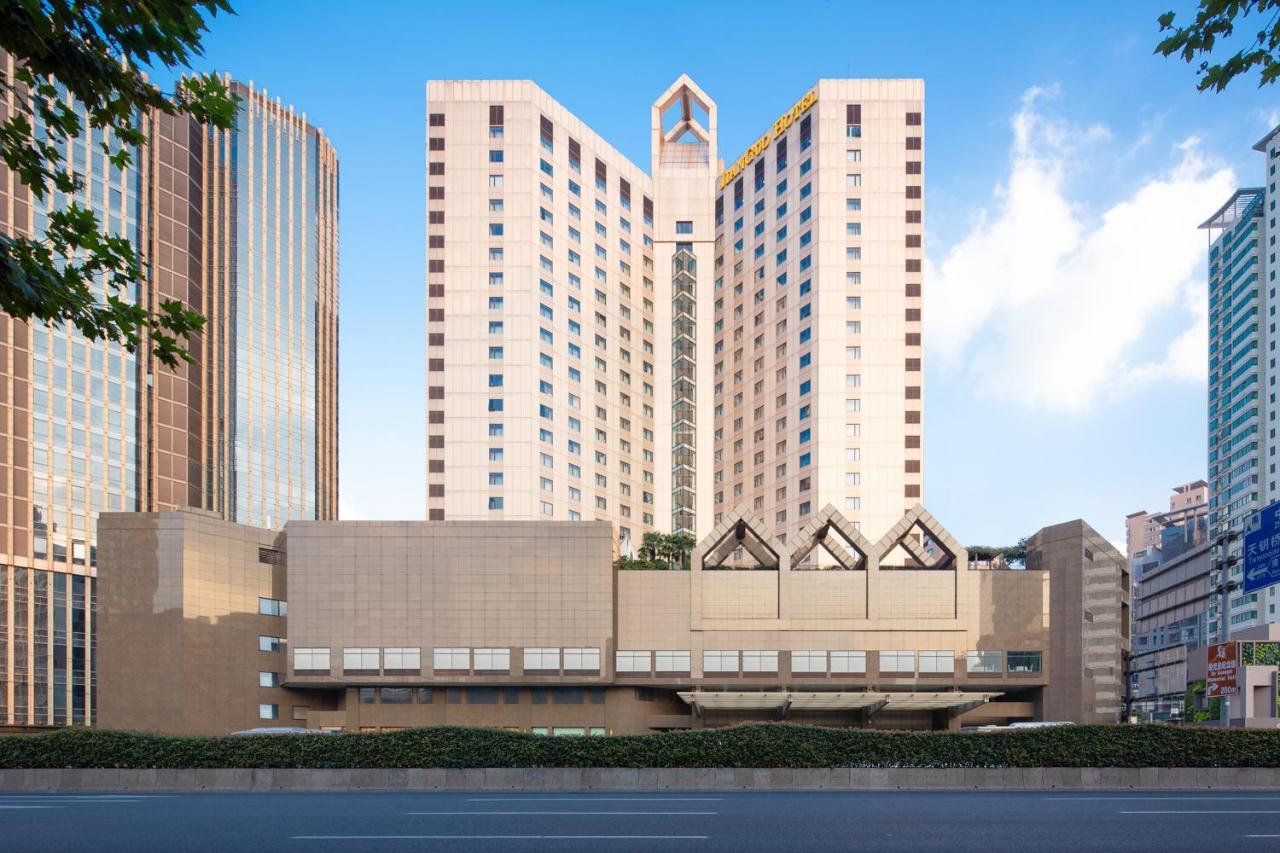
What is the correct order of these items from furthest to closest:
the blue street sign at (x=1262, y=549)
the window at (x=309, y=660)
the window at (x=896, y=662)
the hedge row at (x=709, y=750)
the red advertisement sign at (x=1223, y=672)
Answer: the window at (x=896, y=662) < the window at (x=309, y=660) < the red advertisement sign at (x=1223, y=672) < the blue street sign at (x=1262, y=549) < the hedge row at (x=709, y=750)

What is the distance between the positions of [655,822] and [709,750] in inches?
411

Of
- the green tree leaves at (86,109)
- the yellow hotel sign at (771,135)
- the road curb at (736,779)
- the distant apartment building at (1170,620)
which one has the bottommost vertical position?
the distant apartment building at (1170,620)

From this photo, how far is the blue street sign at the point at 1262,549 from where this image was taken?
97.7 feet

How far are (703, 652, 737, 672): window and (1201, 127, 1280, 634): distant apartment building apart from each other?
101410mm

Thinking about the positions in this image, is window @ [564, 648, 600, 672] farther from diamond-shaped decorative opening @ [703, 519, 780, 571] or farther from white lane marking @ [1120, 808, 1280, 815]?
white lane marking @ [1120, 808, 1280, 815]

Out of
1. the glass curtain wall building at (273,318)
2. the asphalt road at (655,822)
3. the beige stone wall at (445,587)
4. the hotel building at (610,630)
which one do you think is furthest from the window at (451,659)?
the glass curtain wall building at (273,318)

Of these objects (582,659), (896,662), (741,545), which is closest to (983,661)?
(896,662)

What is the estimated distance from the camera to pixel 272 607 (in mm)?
63188

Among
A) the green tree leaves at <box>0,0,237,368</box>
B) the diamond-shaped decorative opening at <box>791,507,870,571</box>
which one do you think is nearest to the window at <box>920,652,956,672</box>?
the diamond-shaped decorative opening at <box>791,507,870,571</box>

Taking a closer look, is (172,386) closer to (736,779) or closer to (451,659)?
(451,659)

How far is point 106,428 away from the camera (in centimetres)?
10731

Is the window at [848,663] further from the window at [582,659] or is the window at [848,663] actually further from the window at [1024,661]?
the window at [582,659]

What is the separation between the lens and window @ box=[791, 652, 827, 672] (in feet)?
204

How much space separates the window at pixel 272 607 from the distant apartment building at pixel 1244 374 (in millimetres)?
124066
